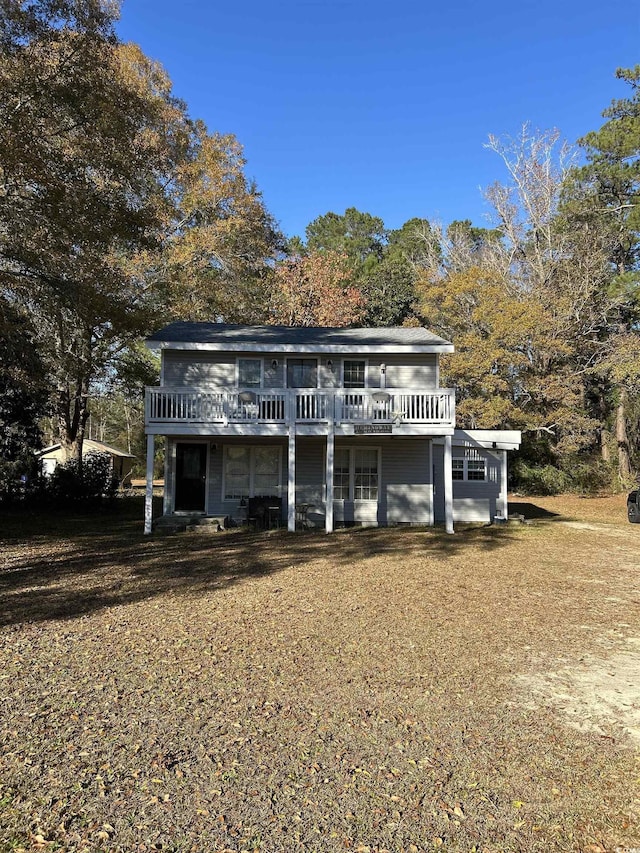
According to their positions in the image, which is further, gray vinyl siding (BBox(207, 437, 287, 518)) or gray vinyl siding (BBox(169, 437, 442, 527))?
gray vinyl siding (BBox(169, 437, 442, 527))

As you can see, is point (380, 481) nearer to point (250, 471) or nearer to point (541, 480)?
point (250, 471)

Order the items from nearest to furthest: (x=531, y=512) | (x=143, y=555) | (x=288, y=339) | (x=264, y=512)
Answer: (x=143, y=555)
(x=264, y=512)
(x=288, y=339)
(x=531, y=512)

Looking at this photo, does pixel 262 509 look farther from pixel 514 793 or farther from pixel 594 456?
pixel 594 456

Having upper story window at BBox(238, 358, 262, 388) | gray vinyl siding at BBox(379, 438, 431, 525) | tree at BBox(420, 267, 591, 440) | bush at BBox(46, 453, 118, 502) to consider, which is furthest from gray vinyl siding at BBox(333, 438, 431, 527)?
tree at BBox(420, 267, 591, 440)

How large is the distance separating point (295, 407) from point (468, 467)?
6.26 metres

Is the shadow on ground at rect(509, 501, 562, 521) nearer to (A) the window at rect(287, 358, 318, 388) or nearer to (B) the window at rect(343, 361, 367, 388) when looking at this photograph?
(B) the window at rect(343, 361, 367, 388)

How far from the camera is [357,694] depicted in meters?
4.83

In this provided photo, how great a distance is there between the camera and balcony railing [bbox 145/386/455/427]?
14555mm

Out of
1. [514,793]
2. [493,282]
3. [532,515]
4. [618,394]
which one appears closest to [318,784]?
[514,793]

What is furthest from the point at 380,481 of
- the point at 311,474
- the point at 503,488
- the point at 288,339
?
the point at 288,339

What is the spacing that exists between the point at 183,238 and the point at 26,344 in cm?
1266

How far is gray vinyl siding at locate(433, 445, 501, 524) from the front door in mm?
6960

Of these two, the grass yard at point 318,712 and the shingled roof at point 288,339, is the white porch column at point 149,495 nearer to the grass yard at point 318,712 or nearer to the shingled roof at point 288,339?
the shingled roof at point 288,339

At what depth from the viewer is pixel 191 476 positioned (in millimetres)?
16359
